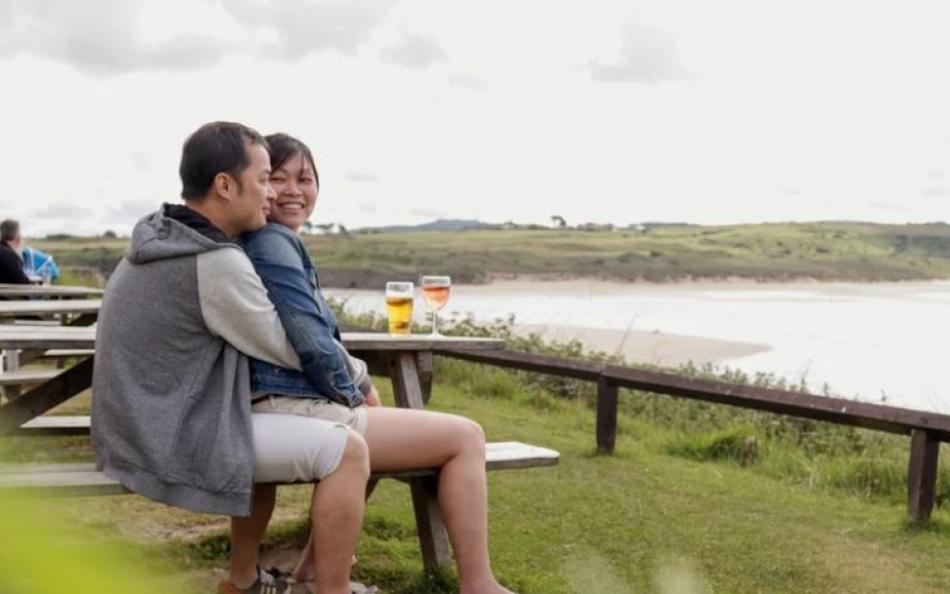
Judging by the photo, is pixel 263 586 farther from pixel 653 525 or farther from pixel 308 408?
pixel 653 525

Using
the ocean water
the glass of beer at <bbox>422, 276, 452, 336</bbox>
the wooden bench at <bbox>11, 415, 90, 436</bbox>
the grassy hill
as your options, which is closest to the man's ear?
the glass of beer at <bbox>422, 276, 452, 336</bbox>

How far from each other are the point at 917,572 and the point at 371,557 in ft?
6.65

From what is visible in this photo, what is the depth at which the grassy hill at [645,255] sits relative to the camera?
41656mm

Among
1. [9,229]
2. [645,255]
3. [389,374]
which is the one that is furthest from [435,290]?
[645,255]

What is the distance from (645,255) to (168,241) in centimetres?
4415

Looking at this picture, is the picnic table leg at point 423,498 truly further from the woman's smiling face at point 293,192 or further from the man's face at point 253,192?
the man's face at point 253,192

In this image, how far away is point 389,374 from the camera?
415 cm

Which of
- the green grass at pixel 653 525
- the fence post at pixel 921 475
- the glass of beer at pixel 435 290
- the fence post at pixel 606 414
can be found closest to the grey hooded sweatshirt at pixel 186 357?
the green grass at pixel 653 525

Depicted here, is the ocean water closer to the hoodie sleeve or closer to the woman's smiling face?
the woman's smiling face

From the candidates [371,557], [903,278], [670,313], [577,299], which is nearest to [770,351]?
[670,313]

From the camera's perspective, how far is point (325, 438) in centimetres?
293

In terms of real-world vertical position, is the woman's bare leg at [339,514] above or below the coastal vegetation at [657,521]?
above

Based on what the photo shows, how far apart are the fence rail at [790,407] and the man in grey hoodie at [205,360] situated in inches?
46.9

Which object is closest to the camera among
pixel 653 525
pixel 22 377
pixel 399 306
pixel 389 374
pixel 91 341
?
pixel 91 341
